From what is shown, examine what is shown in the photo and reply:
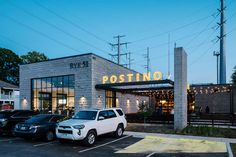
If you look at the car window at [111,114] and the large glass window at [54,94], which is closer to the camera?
the car window at [111,114]

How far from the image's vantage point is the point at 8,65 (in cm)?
6731

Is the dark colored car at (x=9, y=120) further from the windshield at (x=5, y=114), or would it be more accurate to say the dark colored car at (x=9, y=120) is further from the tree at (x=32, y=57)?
the tree at (x=32, y=57)

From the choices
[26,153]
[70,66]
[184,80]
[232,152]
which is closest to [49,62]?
[70,66]

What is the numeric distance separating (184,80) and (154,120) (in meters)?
4.74

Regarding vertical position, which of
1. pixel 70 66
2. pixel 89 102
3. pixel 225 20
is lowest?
pixel 89 102

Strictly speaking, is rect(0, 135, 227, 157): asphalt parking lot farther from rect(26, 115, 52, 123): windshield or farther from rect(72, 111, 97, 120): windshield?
rect(72, 111, 97, 120): windshield

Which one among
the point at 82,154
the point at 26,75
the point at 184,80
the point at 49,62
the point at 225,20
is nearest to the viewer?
the point at 82,154

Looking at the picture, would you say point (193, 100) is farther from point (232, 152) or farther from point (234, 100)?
point (232, 152)

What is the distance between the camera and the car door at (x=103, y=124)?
507 inches

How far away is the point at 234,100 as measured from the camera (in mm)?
32000

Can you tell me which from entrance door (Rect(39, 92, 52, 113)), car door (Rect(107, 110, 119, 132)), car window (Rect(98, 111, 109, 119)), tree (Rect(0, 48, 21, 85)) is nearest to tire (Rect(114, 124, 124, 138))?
car door (Rect(107, 110, 119, 132))

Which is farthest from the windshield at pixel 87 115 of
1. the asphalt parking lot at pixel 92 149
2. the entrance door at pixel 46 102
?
the entrance door at pixel 46 102

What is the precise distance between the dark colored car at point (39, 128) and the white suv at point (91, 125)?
0.94 m

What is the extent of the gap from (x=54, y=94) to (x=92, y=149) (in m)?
15.9
